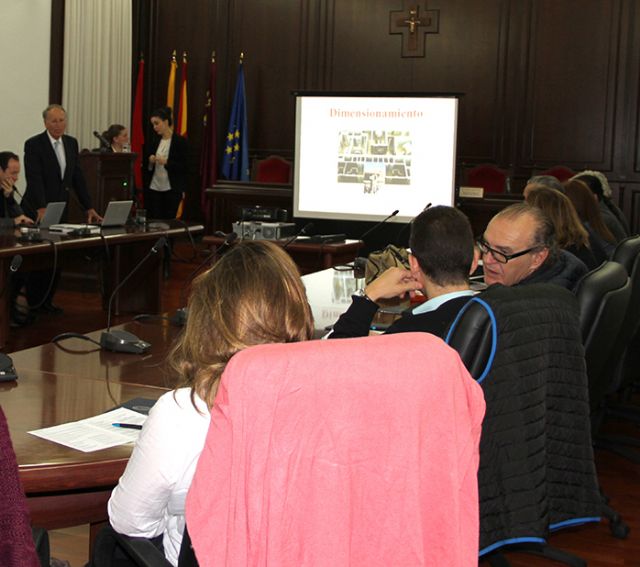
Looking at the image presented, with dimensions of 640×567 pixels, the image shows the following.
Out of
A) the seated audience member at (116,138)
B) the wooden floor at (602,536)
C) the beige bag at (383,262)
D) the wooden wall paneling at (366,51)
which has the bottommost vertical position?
the wooden floor at (602,536)

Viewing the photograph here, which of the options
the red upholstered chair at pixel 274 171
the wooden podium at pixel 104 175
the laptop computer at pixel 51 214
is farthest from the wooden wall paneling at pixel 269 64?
the laptop computer at pixel 51 214

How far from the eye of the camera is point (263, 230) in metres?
5.88

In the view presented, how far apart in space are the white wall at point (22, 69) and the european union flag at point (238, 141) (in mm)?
1939

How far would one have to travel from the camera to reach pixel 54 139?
7.25 metres

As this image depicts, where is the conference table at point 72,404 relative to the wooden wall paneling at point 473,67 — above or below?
below

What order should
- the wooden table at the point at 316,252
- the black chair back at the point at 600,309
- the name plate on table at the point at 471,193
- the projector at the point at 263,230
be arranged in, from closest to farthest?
1. the black chair back at the point at 600,309
2. the wooden table at the point at 316,252
3. the projector at the point at 263,230
4. the name plate on table at the point at 471,193

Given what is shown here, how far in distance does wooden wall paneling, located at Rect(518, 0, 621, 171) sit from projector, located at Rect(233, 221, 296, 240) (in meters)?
4.39

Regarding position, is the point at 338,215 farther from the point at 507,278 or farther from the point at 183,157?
the point at 507,278

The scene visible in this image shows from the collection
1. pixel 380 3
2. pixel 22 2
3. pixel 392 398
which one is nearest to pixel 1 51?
pixel 22 2

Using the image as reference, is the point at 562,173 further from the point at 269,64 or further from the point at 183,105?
the point at 183,105

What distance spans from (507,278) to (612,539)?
3.25 feet

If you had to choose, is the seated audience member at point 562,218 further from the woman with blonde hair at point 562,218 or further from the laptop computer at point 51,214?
the laptop computer at point 51,214

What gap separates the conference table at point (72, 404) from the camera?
182 centimetres

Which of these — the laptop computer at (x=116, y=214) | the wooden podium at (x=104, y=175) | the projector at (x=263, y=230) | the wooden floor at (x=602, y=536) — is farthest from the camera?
the wooden podium at (x=104, y=175)
